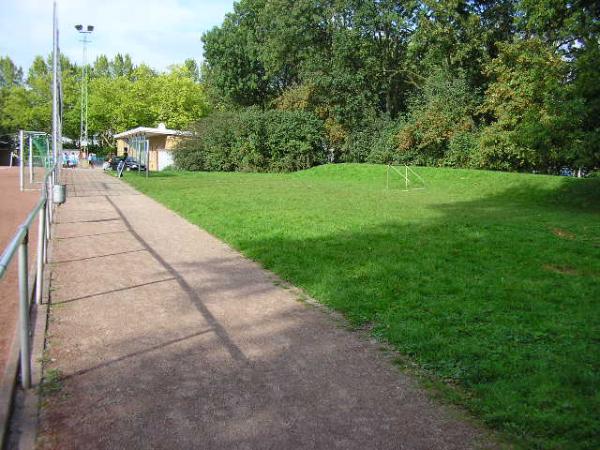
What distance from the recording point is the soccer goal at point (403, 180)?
24927 mm

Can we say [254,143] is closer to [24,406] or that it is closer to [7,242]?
[7,242]

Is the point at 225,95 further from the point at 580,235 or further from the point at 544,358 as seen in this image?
the point at 544,358

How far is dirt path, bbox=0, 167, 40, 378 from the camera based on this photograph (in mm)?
4816

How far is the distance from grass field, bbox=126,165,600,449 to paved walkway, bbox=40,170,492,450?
422mm

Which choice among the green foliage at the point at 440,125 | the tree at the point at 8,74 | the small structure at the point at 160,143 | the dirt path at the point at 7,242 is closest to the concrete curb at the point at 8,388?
the dirt path at the point at 7,242

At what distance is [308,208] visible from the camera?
14820mm

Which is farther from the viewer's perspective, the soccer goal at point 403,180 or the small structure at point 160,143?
the small structure at point 160,143

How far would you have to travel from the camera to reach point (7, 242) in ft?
29.0

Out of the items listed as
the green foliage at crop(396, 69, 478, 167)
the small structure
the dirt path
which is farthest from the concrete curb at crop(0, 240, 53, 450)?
the small structure

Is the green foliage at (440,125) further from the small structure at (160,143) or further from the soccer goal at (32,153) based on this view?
the soccer goal at (32,153)

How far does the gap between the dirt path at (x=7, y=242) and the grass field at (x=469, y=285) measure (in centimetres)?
303

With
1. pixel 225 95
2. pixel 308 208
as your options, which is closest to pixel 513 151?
pixel 308 208

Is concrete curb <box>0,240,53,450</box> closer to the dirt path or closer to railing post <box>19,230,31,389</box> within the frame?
railing post <box>19,230,31,389</box>

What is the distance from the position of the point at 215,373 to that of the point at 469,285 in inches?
147
